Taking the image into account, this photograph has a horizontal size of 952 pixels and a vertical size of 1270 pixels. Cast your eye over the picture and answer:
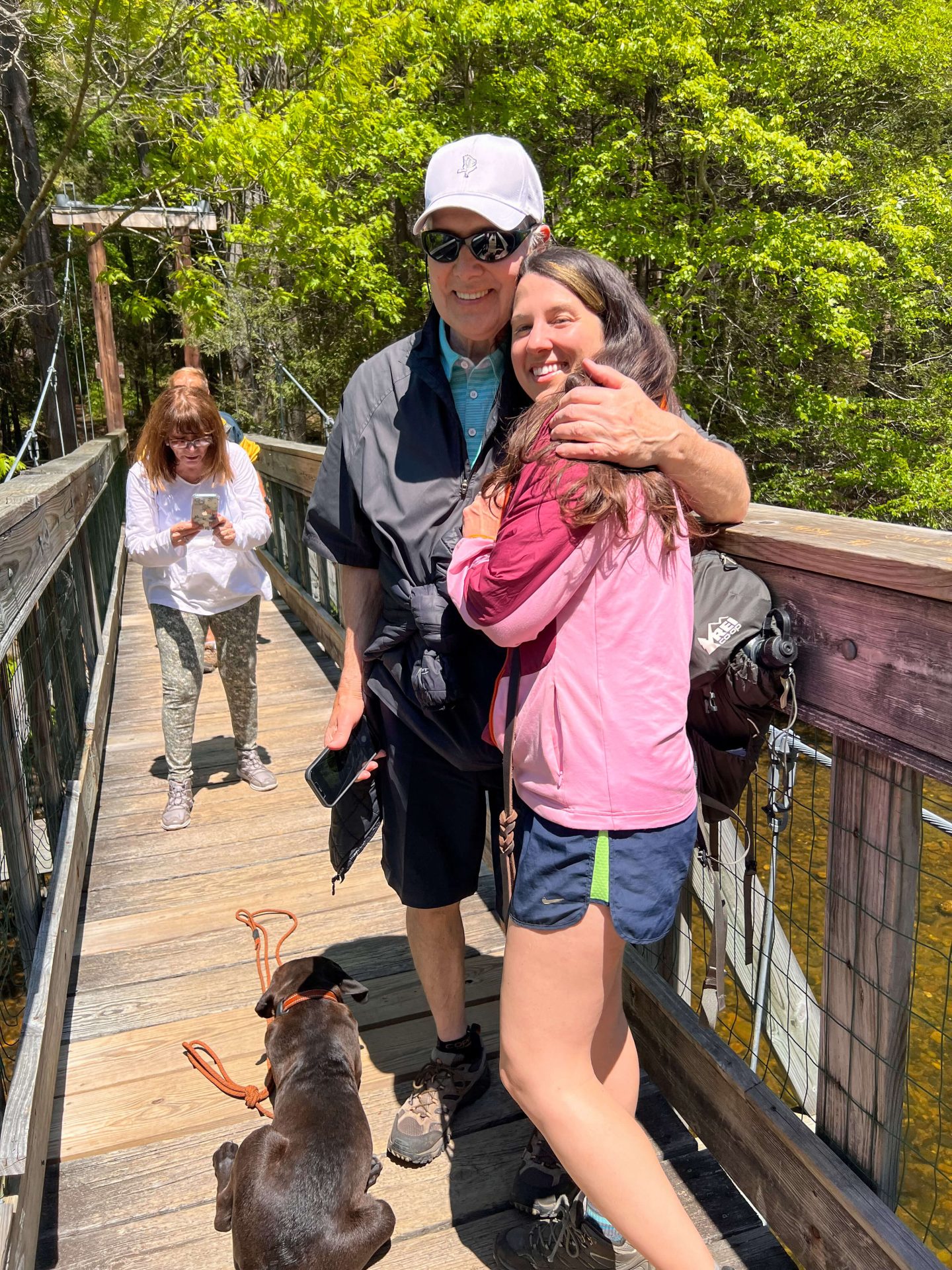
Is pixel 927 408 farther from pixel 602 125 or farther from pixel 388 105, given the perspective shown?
pixel 388 105

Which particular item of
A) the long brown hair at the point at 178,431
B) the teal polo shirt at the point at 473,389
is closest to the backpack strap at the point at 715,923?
the teal polo shirt at the point at 473,389

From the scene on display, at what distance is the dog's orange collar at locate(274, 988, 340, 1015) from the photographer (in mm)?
2189

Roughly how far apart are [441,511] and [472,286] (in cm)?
36

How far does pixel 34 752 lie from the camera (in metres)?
2.78

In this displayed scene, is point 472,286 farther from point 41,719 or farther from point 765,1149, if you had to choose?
point 41,719

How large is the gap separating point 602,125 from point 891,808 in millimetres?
14606

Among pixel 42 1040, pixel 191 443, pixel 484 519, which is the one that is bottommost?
pixel 42 1040

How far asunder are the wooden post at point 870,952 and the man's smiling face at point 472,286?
2.81 ft

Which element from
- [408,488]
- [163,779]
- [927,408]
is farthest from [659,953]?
[927,408]

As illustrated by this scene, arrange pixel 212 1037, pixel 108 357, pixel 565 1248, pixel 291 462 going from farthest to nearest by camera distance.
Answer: pixel 108 357 → pixel 291 462 → pixel 212 1037 → pixel 565 1248

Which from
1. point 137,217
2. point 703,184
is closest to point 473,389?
point 137,217

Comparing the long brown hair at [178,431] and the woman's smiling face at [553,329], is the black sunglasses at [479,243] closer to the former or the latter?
the woman's smiling face at [553,329]

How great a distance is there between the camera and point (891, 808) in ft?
4.58

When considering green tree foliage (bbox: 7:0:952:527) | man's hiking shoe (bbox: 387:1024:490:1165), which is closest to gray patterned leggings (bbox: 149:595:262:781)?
man's hiking shoe (bbox: 387:1024:490:1165)
